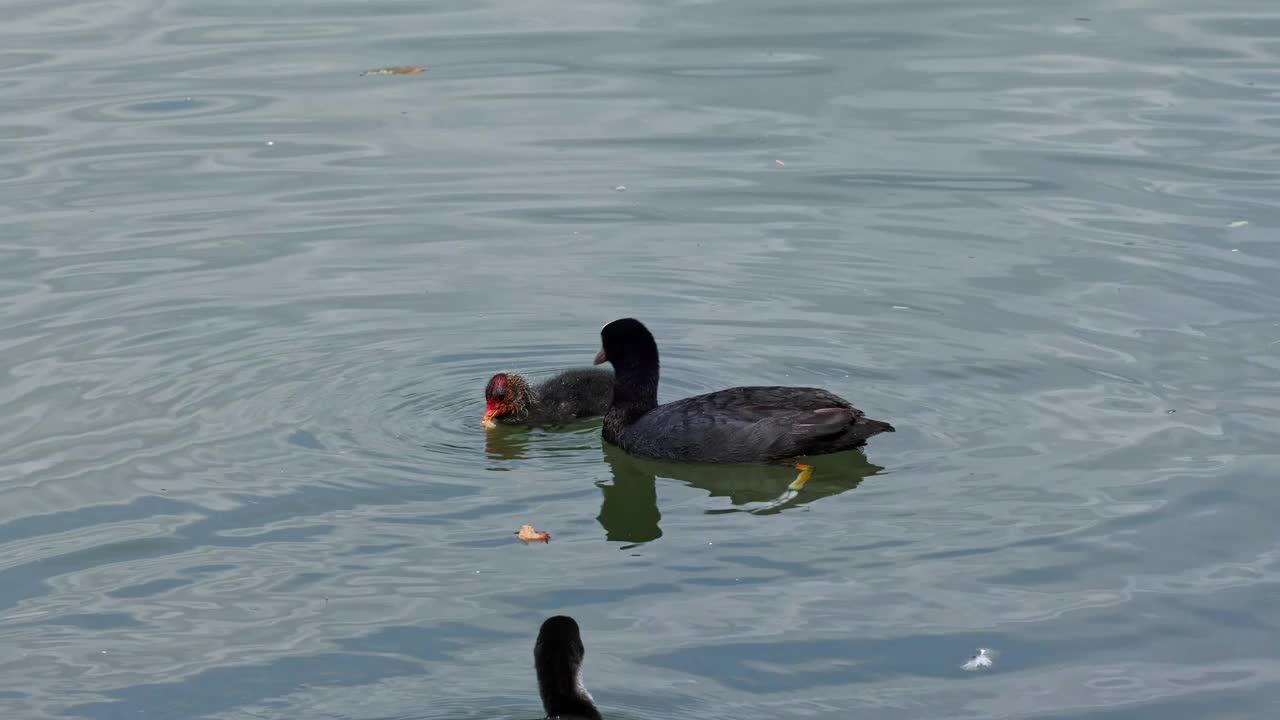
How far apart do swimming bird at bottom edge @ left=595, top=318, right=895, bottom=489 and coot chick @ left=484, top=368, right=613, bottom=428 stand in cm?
79

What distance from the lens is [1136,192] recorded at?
15.6 metres

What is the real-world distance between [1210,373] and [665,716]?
5.66 m

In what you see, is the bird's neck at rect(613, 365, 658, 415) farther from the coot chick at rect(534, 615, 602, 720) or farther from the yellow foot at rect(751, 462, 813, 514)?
the coot chick at rect(534, 615, 602, 720)

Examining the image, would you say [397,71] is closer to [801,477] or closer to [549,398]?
[549,398]

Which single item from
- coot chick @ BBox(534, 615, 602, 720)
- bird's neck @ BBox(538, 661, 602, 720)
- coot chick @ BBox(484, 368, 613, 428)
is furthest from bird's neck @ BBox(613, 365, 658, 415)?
bird's neck @ BBox(538, 661, 602, 720)

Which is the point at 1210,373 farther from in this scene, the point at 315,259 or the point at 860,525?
the point at 315,259

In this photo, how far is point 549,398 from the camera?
1185 cm

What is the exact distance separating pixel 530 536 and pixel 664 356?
342cm

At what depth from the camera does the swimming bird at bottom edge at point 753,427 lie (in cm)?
1045

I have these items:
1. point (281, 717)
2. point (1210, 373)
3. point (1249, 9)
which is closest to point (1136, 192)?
point (1210, 373)

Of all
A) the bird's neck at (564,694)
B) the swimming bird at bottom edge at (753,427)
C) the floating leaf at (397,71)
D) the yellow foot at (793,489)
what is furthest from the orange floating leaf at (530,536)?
the floating leaf at (397,71)

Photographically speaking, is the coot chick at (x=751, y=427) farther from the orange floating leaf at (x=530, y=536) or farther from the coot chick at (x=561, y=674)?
the coot chick at (x=561, y=674)

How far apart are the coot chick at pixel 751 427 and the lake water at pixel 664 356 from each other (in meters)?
0.16

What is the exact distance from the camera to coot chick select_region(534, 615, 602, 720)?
21.7ft
